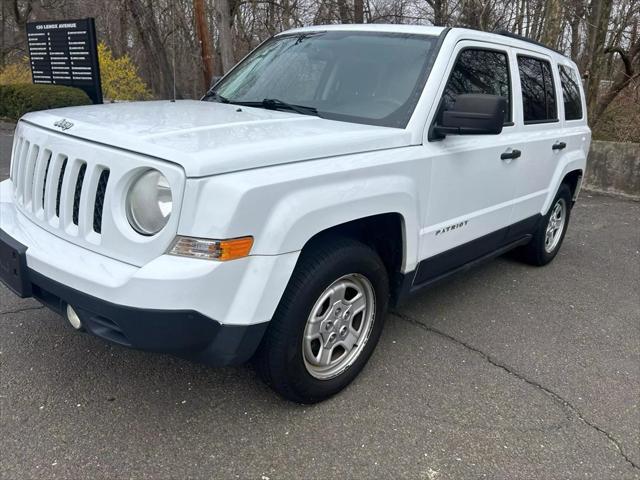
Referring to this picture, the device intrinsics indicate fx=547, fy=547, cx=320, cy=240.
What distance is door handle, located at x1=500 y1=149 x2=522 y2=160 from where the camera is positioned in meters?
3.75

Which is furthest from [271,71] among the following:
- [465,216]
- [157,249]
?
[157,249]

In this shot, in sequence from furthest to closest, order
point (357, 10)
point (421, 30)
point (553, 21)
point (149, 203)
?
point (357, 10)
point (553, 21)
point (421, 30)
point (149, 203)

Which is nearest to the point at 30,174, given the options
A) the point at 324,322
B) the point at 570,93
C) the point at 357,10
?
the point at 324,322

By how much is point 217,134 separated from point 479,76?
2.00m

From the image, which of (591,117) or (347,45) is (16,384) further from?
(591,117)

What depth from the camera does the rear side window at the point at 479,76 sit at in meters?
3.33

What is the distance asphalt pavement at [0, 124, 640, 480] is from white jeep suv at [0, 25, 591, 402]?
Answer: 0.92ft

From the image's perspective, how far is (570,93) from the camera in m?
5.03

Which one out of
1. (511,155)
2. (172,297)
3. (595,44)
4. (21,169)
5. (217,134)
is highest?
(595,44)

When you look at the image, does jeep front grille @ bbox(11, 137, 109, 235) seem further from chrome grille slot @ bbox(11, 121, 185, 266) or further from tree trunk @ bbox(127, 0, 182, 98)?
tree trunk @ bbox(127, 0, 182, 98)

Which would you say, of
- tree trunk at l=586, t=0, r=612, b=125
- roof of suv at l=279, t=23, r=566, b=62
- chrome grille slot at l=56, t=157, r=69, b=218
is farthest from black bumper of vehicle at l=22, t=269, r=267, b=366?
tree trunk at l=586, t=0, r=612, b=125

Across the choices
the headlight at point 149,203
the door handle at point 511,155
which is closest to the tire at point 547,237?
the door handle at point 511,155

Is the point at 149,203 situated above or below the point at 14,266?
above

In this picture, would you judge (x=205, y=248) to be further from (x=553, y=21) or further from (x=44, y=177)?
(x=553, y=21)
